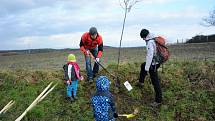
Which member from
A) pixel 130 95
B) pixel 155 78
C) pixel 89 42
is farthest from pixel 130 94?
pixel 89 42

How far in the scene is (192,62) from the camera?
13.5 m

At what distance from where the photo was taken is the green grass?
440 inches

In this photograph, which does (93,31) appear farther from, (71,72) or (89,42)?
(71,72)

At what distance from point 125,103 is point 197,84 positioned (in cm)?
238

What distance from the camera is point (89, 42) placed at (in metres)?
11.7

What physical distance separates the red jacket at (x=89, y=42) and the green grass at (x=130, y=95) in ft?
3.69

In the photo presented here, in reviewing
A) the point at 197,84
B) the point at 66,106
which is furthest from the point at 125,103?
the point at 197,84

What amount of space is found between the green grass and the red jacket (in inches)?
44.3

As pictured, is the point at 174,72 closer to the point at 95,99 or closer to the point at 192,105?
the point at 192,105

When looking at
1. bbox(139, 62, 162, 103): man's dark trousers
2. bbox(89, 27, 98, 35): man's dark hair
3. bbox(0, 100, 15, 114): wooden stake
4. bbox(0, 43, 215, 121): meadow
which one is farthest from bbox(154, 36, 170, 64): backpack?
bbox(0, 100, 15, 114): wooden stake

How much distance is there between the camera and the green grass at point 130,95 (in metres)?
11.2

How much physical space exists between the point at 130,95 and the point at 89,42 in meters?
1.89

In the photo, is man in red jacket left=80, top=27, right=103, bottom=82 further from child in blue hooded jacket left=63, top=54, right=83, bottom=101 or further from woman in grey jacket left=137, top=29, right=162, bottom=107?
woman in grey jacket left=137, top=29, right=162, bottom=107

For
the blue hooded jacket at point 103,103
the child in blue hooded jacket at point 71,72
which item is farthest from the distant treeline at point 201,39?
the blue hooded jacket at point 103,103
